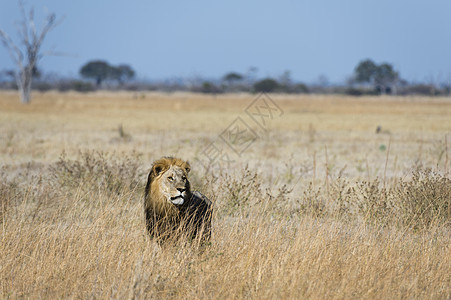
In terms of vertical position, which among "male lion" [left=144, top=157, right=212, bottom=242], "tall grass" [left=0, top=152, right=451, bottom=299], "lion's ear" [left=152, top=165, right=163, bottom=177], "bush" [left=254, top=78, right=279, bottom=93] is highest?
"bush" [left=254, top=78, right=279, bottom=93]

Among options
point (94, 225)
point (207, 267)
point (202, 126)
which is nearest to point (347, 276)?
point (207, 267)

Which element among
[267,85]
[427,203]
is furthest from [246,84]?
[427,203]

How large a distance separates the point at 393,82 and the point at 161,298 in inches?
4189

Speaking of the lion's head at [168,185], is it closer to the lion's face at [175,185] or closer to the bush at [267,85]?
the lion's face at [175,185]

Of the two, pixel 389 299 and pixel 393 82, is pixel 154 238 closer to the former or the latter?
pixel 389 299

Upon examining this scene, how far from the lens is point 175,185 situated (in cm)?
423

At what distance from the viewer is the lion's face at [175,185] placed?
13.8 feet

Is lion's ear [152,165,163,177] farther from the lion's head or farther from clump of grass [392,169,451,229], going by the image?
clump of grass [392,169,451,229]

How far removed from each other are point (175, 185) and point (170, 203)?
1.04 ft

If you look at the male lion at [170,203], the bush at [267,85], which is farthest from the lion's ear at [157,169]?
the bush at [267,85]

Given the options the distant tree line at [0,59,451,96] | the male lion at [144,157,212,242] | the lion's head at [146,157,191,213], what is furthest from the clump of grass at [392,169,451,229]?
the distant tree line at [0,59,451,96]

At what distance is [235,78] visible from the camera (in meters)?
112

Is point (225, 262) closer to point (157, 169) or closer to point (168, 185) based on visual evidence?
point (168, 185)

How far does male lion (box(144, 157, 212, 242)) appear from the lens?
429 centimetres
